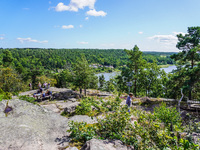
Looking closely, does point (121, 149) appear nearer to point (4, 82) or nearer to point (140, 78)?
point (140, 78)

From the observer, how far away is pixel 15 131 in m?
3.37

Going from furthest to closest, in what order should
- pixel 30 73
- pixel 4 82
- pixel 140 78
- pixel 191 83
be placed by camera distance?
pixel 30 73 → pixel 4 82 → pixel 140 78 → pixel 191 83

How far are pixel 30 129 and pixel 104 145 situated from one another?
202cm

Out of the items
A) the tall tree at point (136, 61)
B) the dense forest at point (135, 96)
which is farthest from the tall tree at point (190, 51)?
the tall tree at point (136, 61)

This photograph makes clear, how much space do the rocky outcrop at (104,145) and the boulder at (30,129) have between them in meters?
0.72

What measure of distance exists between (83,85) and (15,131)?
13.9 meters

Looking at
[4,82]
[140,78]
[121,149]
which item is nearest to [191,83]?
[140,78]

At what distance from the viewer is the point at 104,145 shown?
3.21m

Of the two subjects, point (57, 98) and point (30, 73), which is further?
point (30, 73)

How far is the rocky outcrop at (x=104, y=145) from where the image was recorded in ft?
9.96

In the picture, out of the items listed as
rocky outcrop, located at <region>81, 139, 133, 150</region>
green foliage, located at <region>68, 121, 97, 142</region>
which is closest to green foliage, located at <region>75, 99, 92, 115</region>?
green foliage, located at <region>68, 121, 97, 142</region>

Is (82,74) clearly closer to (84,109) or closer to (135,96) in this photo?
(135,96)

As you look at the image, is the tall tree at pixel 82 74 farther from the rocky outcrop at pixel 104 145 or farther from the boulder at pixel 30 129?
the rocky outcrop at pixel 104 145

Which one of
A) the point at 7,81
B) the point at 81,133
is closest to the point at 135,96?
the point at 81,133
